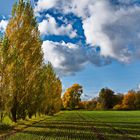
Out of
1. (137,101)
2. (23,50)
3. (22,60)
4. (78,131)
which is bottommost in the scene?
(78,131)

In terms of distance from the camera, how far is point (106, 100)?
170250 mm

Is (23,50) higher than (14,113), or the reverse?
(23,50)

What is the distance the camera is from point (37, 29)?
41750mm

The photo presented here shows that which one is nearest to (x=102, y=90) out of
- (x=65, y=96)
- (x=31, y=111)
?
(x=65, y=96)

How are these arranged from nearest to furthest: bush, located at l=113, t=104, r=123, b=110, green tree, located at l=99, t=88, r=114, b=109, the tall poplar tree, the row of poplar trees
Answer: the row of poplar trees → the tall poplar tree → bush, located at l=113, t=104, r=123, b=110 → green tree, located at l=99, t=88, r=114, b=109

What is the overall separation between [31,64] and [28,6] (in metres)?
6.73

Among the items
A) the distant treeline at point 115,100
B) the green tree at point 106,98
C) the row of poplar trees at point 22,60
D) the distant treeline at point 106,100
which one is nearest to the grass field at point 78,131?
the row of poplar trees at point 22,60

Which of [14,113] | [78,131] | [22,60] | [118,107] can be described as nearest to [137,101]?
[118,107]

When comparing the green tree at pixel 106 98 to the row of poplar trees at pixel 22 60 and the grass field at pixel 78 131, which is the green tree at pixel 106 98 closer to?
the row of poplar trees at pixel 22 60

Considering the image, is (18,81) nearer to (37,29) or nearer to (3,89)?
(3,89)

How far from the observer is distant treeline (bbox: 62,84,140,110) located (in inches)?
6309

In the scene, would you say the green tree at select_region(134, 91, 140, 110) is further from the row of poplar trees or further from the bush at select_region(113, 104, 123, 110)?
the row of poplar trees

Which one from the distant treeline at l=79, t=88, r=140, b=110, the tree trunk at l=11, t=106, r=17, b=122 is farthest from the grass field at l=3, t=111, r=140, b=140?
the distant treeline at l=79, t=88, r=140, b=110

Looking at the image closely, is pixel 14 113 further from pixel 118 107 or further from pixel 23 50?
pixel 118 107
